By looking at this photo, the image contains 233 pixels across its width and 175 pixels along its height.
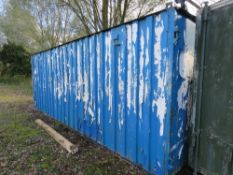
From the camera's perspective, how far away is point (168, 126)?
6.67 ft

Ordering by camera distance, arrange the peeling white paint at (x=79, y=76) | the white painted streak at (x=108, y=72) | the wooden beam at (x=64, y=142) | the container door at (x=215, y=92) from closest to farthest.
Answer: the container door at (x=215, y=92), the white painted streak at (x=108, y=72), the wooden beam at (x=64, y=142), the peeling white paint at (x=79, y=76)

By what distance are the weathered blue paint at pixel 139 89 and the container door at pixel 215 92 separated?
0.58 ft

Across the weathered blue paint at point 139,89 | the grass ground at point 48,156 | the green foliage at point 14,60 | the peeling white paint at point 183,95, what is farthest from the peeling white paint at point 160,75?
the green foliage at point 14,60

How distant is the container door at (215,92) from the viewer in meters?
1.80

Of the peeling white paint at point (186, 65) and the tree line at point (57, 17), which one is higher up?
the tree line at point (57, 17)

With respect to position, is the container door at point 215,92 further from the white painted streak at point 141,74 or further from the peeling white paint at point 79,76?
the peeling white paint at point 79,76

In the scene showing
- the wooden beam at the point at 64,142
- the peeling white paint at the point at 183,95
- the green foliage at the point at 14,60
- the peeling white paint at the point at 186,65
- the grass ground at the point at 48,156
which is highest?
the green foliage at the point at 14,60

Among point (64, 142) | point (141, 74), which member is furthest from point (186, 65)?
point (64, 142)

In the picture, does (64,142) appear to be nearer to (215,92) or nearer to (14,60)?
(215,92)

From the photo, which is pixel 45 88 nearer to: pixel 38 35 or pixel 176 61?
pixel 176 61

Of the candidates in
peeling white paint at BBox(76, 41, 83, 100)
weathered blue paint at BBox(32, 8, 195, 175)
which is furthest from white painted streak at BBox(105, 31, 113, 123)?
peeling white paint at BBox(76, 41, 83, 100)

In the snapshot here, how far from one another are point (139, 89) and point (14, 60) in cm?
1476

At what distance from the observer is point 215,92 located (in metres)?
1.92

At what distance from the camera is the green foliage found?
46.2 feet
